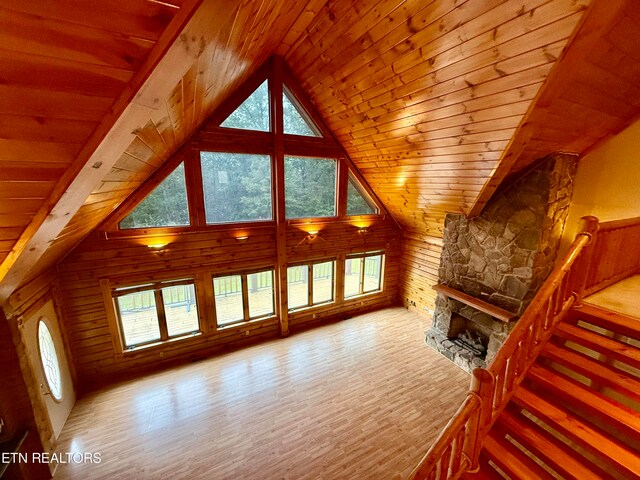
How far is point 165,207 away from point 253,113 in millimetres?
2267

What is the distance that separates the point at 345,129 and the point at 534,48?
116 inches

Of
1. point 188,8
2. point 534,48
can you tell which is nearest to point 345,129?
point 534,48

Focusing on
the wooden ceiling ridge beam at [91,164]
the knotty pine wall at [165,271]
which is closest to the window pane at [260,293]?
the knotty pine wall at [165,271]

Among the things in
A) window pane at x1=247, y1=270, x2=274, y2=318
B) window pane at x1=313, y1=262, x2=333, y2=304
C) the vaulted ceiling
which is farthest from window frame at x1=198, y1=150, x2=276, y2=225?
window pane at x1=313, y1=262, x2=333, y2=304

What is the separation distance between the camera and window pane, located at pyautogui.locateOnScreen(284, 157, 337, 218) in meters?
5.03

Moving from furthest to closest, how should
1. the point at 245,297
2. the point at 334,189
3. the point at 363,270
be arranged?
the point at 363,270, the point at 334,189, the point at 245,297

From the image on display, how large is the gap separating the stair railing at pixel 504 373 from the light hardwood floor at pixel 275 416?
132 centimetres

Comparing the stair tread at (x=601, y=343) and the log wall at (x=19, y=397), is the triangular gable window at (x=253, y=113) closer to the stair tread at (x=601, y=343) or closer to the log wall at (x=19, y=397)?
the log wall at (x=19, y=397)

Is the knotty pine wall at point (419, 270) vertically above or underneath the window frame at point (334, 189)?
underneath

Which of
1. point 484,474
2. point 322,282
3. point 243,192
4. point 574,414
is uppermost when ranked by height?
point 243,192

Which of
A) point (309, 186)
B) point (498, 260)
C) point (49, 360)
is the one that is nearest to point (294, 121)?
point (309, 186)

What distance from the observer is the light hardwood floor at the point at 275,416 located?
2.89 metres

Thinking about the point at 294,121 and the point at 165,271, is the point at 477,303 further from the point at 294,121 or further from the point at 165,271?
the point at 165,271

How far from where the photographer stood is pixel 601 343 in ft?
7.14
